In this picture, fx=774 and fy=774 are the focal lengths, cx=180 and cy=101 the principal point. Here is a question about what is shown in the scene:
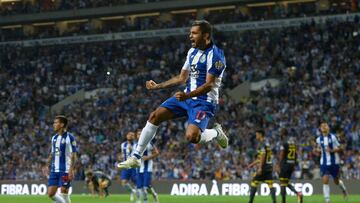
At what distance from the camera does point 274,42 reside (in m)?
51.2

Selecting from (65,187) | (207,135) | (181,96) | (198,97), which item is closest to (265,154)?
(65,187)

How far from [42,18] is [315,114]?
1218 inches

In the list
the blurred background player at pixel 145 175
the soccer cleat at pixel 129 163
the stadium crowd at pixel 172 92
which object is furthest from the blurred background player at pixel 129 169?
the soccer cleat at pixel 129 163

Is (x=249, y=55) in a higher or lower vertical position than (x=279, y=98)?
higher

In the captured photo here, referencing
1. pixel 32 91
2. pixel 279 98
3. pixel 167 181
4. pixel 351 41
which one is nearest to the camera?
pixel 167 181

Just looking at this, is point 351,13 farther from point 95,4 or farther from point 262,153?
point 262,153

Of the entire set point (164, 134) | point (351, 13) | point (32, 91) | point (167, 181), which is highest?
point (351, 13)

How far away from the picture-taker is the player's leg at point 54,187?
17297 millimetres

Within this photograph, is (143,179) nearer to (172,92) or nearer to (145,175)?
(145,175)

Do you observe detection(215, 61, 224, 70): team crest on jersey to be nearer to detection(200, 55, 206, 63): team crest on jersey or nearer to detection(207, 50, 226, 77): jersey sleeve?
detection(207, 50, 226, 77): jersey sleeve

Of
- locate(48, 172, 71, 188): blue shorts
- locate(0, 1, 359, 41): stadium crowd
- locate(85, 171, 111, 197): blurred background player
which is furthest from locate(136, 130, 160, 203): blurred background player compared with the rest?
locate(0, 1, 359, 41): stadium crowd

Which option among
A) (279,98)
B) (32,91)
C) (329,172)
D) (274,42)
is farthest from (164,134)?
(329,172)

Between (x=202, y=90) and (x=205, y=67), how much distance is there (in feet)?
1.87

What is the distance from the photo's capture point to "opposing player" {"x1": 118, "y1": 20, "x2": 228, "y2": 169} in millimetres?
12938
